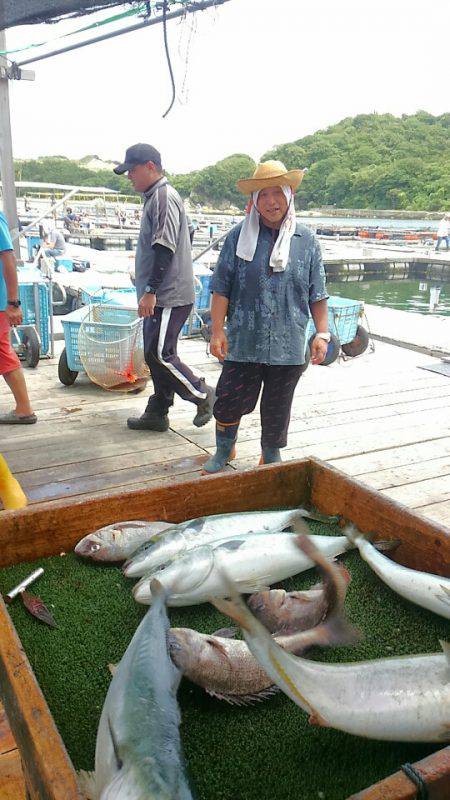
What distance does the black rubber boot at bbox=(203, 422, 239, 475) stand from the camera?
3.96 metres

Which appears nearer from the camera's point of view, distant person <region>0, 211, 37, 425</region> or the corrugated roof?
the corrugated roof

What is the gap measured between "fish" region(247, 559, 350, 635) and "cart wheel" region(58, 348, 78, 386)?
15.0 ft

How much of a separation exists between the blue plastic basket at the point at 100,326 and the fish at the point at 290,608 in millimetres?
4072

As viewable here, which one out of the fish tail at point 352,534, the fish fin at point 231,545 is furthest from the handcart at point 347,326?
the fish fin at point 231,545

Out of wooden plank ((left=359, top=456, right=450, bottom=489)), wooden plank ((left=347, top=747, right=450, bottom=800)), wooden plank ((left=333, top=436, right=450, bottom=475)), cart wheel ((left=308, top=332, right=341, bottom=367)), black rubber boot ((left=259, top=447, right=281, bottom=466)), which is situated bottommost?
wooden plank ((left=359, top=456, right=450, bottom=489))

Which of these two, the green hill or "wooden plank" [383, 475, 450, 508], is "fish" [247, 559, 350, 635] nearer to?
"wooden plank" [383, 475, 450, 508]

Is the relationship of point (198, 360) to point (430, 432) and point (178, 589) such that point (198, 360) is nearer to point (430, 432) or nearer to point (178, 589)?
point (430, 432)

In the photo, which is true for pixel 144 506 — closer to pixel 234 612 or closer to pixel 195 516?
pixel 195 516

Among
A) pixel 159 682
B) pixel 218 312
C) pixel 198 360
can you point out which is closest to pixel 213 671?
pixel 159 682

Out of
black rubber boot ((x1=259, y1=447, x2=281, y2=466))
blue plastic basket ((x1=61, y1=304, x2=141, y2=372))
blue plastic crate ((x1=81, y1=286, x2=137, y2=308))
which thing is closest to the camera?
black rubber boot ((x1=259, y1=447, x2=281, y2=466))

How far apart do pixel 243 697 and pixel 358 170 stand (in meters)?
97.5

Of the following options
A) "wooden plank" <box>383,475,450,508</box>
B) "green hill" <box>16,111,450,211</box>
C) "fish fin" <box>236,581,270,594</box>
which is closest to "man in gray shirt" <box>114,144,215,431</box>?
"wooden plank" <box>383,475,450,508</box>

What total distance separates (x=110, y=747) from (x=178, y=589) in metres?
0.69

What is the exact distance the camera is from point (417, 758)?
1.43 meters
